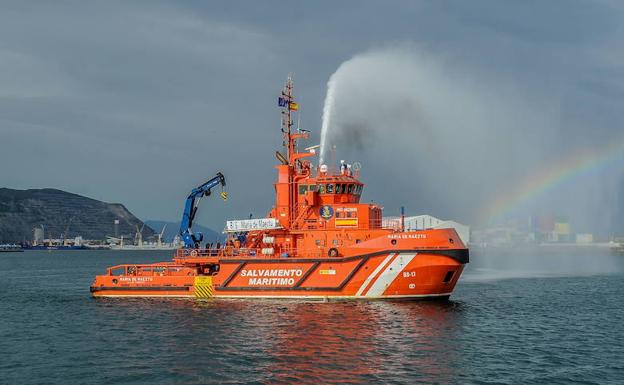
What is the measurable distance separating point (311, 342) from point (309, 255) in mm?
8725

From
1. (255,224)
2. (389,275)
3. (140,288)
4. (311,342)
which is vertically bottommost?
(311,342)

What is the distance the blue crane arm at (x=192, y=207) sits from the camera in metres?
34.3

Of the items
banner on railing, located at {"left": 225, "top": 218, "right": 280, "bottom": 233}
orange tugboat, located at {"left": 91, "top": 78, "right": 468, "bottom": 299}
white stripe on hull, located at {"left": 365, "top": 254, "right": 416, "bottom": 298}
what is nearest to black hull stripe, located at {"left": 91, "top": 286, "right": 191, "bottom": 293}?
orange tugboat, located at {"left": 91, "top": 78, "right": 468, "bottom": 299}

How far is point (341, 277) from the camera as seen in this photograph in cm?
2808

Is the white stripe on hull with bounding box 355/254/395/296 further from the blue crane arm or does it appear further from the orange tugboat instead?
the blue crane arm

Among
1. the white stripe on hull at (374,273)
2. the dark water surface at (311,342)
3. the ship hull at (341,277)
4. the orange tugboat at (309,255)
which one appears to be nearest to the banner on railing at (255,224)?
the orange tugboat at (309,255)

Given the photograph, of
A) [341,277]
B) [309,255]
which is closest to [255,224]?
[309,255]

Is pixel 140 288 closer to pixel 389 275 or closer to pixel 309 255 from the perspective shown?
pixel 309 255

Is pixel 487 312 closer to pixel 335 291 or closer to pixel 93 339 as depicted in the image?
pixel 335 291

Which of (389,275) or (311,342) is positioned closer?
(311,342)

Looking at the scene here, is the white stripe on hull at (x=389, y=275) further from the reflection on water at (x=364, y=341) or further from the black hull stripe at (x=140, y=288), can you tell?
the black hull stripe at (x=140, y=288)

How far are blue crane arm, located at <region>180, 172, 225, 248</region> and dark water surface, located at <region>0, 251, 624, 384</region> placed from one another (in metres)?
4.48

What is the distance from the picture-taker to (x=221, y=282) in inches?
1186

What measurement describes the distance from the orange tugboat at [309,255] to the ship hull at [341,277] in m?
0.05
